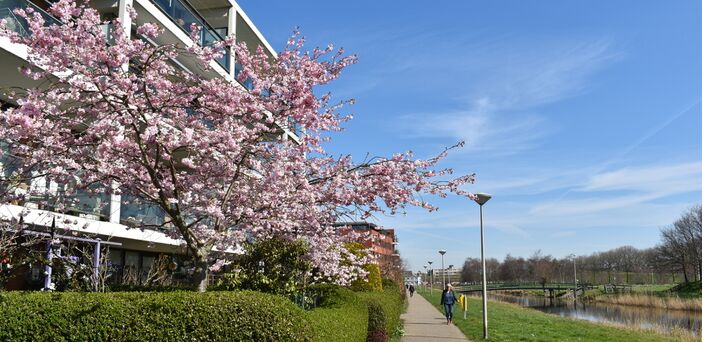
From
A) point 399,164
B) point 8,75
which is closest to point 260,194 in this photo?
point 399,164

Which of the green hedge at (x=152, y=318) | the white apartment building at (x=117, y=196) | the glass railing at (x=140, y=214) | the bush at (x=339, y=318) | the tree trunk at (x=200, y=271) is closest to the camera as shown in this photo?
the green hedge at (x=152, y=318)

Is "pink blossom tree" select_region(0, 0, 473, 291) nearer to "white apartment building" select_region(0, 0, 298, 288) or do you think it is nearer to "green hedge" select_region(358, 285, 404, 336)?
"white apartment building" select_region(0, 0, 298, 288)

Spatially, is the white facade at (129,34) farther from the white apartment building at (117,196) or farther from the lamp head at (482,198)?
the lamp head at (482,198)

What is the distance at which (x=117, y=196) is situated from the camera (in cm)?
1291

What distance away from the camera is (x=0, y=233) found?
9.96 metres

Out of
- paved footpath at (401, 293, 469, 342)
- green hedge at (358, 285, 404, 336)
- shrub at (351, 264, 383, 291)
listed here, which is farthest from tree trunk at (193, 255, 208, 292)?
shrub at (351, 264, 383, 291)

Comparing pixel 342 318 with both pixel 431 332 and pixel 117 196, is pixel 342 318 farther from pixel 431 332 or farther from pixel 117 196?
pixel 431 332

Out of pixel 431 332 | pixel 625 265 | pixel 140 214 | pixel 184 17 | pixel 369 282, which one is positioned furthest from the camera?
pixel 625 265

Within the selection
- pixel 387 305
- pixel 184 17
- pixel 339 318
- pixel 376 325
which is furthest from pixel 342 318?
pixel 184 17

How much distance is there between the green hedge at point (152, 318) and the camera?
17.9 ft

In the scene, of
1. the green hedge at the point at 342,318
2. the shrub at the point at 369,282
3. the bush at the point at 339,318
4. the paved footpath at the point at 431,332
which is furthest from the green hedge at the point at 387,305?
the shrub at the point at 369,282

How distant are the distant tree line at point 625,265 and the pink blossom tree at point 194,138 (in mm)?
63117

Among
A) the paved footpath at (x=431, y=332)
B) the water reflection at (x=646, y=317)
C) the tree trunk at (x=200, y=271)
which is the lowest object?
the water reflection at (x=646, y=317)

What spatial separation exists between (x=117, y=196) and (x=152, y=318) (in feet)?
27.2
